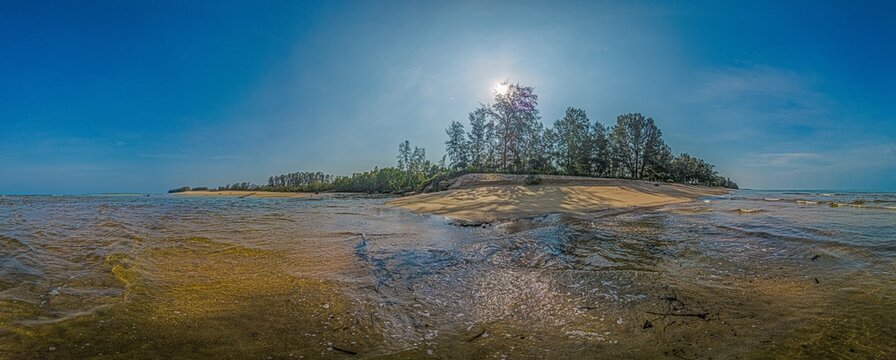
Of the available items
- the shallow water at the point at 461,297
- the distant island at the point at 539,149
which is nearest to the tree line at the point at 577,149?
the distant island at the point at 539,149

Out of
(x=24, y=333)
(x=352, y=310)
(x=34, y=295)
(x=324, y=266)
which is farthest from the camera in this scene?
(x=324, y=266)

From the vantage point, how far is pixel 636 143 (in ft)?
141

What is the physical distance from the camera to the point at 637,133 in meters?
42.7

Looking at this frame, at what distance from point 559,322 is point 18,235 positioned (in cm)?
1200

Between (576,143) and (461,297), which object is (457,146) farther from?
(461,297)

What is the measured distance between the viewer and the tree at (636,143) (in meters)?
42.5

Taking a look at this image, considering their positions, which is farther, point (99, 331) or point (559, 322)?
point (559, 322)

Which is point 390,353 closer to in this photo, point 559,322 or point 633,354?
point 559,322

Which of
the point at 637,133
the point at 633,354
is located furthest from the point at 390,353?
the point at 637,133

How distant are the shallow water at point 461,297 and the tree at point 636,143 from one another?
1537 inches

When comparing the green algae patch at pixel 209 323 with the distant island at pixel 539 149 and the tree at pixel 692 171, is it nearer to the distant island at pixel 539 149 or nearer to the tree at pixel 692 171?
the distant island at pixel 539 149

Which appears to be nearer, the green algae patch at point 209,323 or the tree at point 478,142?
the green algae patch at point 209,323

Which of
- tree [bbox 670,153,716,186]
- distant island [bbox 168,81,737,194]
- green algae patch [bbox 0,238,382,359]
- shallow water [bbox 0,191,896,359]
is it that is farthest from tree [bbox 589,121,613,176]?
green algae patch [bbox 0,238,382,359]

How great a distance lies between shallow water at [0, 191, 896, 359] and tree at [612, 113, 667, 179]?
128 ft
